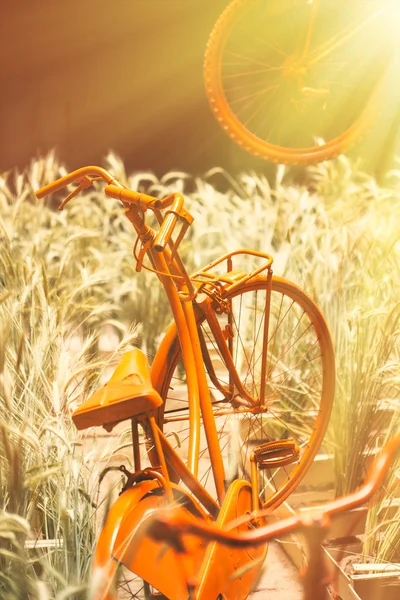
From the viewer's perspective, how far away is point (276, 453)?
6.11 ft

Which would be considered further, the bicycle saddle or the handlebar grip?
the handlebar grip

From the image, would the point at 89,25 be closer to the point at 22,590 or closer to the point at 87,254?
the point at 87,254

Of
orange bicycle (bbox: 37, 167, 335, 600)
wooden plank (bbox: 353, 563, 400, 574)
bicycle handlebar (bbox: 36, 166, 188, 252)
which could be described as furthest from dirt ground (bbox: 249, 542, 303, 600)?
bicycle handlebar (bbox: 36, 166, 188, 252)

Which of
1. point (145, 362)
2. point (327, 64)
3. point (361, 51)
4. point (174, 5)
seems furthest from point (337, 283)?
point (174, 5)

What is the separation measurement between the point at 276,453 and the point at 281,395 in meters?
0.65

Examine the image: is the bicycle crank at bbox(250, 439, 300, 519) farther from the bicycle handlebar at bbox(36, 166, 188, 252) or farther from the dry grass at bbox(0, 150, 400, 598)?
the bicycle handlebar at bbox(36, 166, 188, 252)

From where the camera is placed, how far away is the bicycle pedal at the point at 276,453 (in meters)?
1.85

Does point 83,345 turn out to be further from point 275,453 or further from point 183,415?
point 275,453

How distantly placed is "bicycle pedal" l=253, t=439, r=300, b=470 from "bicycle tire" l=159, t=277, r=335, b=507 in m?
0.06

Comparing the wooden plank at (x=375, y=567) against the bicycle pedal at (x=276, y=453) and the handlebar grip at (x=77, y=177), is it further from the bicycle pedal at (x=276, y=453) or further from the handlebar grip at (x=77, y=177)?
the handlebar grip at (x=77, y=177)

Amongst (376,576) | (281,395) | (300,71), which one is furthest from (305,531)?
(300,71)

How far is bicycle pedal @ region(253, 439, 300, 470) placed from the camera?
72.8 inches

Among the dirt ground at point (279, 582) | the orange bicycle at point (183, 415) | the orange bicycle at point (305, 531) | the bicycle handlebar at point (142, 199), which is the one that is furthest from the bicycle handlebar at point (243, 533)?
the dirt ground at point (279, 582)

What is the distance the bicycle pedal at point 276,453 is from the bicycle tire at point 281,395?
0.18 feet
